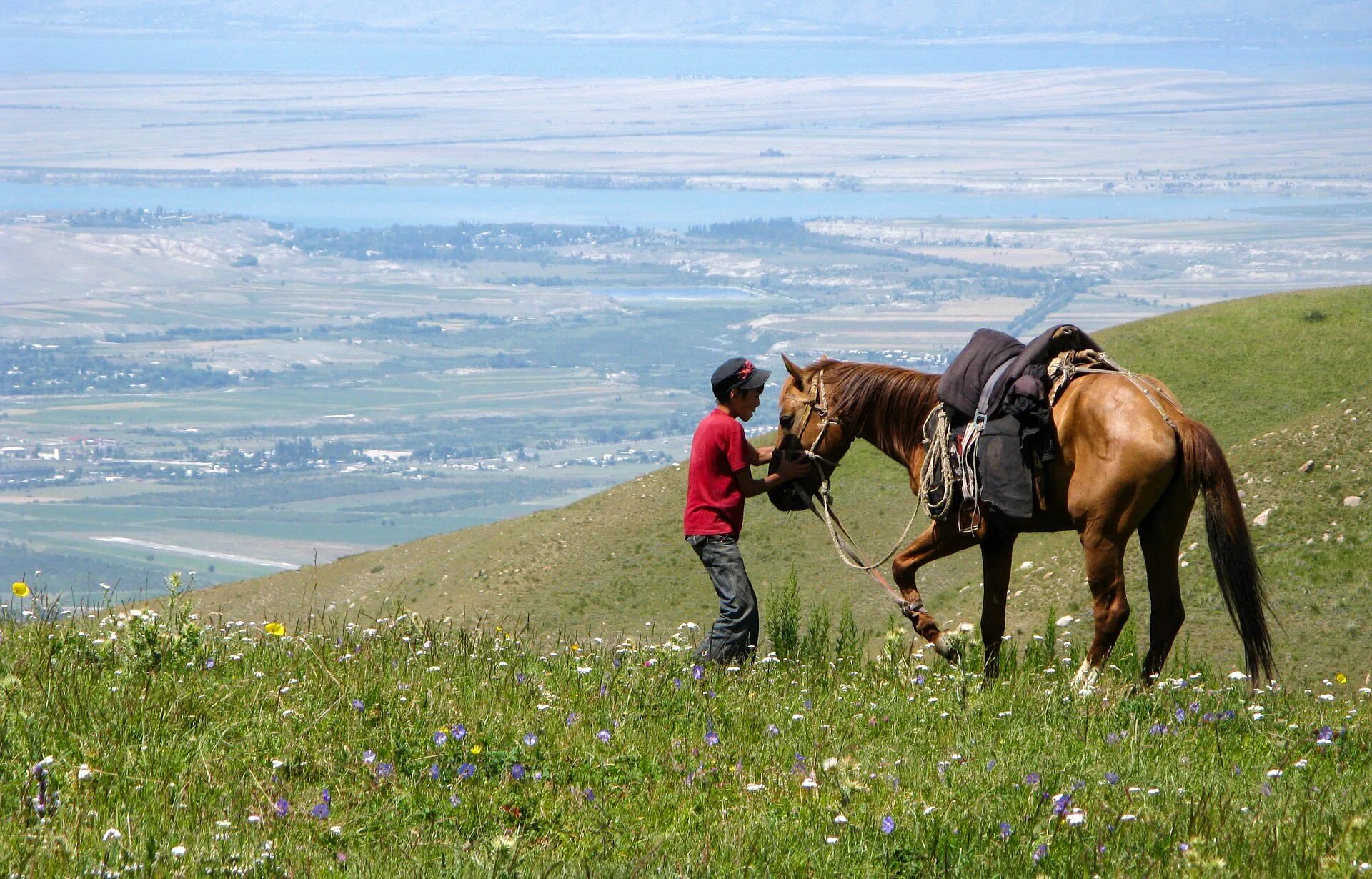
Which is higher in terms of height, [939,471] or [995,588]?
[939,471]

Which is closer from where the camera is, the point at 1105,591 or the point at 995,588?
the point at 1105,591

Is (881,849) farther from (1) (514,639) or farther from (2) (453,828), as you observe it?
(1) (514,639)

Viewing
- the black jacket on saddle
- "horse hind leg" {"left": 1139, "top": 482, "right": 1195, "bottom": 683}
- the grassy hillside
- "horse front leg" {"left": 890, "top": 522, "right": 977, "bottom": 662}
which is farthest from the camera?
the grassy hillside

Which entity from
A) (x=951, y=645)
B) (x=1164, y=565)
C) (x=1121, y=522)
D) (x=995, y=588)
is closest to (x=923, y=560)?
(x=995, y=588)

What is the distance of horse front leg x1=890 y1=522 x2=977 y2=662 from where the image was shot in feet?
29.4

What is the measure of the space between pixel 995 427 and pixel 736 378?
1644mm

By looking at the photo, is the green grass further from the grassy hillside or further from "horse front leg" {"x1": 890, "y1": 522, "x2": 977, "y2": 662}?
the grassy hillside

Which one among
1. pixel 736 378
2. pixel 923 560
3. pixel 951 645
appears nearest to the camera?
pixel 951 645

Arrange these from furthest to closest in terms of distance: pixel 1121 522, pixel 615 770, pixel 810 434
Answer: pixel 810 434 → pixel 1121 522 → pixel 615 770

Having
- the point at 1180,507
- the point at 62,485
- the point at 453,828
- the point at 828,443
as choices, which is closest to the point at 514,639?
the point at 828,443

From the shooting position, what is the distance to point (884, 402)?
9594mm

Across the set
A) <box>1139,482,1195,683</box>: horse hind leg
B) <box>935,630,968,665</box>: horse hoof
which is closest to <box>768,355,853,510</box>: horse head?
<box>935,630,968,665</box>: horse hoof

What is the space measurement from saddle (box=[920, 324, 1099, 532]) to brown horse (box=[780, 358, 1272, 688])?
4.9 inches

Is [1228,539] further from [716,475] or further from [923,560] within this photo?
[716,475]
